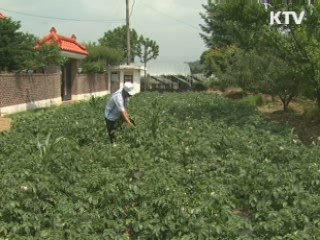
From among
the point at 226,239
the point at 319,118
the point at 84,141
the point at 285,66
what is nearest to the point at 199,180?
the point at 226,239

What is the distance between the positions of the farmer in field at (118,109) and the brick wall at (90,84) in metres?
21.5

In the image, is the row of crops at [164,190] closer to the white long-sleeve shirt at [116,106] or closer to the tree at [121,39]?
the white long-sleeve shirt at [116,106]

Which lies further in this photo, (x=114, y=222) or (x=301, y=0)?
(x=301, y=0)

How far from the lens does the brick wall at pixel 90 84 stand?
33031 millimetres

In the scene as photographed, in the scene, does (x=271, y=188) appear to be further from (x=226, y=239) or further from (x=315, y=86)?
(x=315, y=86)

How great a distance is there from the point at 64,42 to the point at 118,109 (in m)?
21.1

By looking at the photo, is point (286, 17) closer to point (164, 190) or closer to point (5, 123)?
point (164, 190)

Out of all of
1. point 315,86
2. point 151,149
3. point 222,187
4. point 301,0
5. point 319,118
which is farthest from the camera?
point 319,118

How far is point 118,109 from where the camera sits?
11.0m

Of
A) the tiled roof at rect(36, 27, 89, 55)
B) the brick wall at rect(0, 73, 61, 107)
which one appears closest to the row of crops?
the brick wall at rect(0, 73, 61, 107)

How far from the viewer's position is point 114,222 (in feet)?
18.3

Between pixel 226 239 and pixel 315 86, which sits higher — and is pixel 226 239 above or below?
below

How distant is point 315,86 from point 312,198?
10153mm

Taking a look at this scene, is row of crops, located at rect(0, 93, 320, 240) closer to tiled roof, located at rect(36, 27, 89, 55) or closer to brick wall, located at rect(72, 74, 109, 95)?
tiled roof, located at rect(36, 27, 89, 55)
